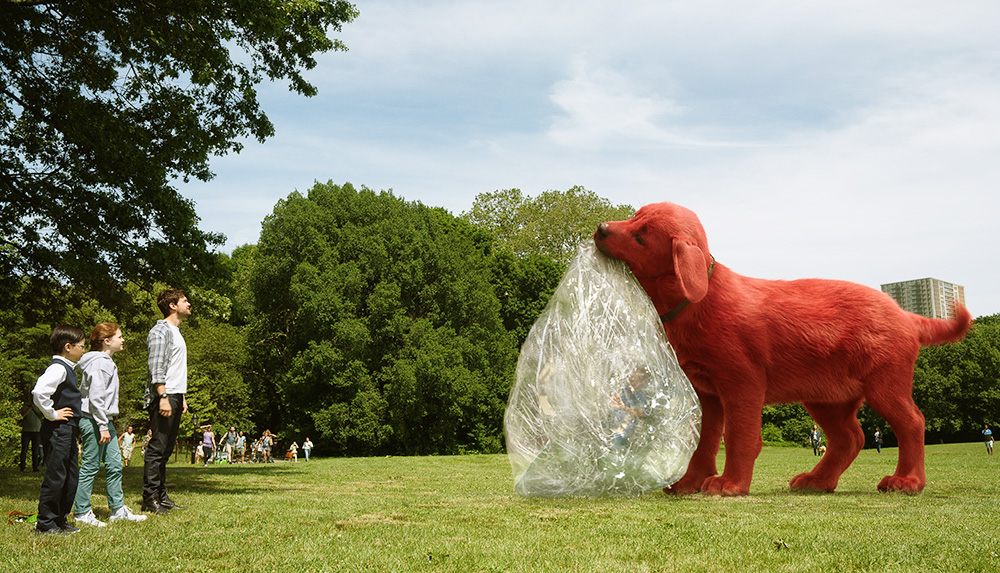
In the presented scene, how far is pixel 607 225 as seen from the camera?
9133 millimetres

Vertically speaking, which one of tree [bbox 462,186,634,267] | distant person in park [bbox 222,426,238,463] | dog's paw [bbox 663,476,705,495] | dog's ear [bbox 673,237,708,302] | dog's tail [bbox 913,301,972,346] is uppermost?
tree [bbox 462,186,634,267]

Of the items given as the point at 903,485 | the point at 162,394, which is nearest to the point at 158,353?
the point at 162,394

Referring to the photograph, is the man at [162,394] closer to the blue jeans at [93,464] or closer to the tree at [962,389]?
the blue jeans at [93,464]

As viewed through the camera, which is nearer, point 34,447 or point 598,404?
point 598,404

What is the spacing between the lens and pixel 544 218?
45406 mm

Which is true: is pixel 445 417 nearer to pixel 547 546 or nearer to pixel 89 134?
pixel 89 134

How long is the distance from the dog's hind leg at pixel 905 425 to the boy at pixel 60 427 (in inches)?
350

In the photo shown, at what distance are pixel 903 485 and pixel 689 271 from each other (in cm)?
400

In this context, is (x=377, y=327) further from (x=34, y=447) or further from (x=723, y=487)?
(x=723, y=487)

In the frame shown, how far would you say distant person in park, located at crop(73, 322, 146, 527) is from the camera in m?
6.77

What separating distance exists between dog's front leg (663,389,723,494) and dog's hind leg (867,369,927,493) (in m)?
1.89

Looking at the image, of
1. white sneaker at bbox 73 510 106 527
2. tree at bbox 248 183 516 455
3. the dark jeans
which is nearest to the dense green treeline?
tree at bbox 248 183 516 455

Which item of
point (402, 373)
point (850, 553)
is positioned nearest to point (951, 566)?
point (850, 553)

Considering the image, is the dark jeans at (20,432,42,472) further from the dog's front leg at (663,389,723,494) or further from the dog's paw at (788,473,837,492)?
the dog's paw at (788,473,837,492)
